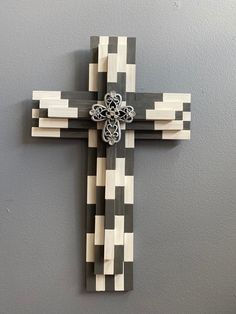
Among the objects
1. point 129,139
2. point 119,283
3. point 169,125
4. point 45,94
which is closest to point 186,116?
point 169,125

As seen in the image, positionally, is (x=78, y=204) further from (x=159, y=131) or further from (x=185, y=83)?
(x=185, y=83)

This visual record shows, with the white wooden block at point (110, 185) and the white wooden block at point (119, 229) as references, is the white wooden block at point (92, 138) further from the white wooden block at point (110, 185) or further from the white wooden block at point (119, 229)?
the white wooden block at point (119, 229)

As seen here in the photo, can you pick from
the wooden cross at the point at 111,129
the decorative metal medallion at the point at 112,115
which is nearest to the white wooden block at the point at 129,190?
the wooden cross at the point at 111,129

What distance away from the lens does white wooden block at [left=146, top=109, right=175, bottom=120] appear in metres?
0.87

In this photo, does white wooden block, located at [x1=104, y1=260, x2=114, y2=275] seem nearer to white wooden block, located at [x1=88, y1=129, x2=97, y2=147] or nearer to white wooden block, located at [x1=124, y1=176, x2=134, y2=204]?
white wooden block, located at [x1=124, y1=176, x2=134, y2=204]

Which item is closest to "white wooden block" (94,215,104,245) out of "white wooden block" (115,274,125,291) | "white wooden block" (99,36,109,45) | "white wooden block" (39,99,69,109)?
"white wooden block" (115,274,125,291)

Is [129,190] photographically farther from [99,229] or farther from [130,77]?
[130,77]

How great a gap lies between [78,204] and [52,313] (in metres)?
0.31

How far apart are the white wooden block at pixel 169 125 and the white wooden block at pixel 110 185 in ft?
0.57

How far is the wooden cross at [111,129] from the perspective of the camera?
2.81ft

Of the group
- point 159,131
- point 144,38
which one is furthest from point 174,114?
point 144,38

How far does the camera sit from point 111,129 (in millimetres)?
854

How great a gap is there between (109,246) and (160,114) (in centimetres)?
37

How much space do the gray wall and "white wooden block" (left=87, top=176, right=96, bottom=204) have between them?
25 mm
